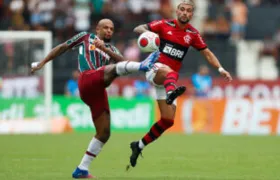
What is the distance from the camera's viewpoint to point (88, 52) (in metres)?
12.0

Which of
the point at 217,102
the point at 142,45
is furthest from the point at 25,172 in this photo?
the point at 217,102

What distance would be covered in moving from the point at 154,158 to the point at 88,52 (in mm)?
4390

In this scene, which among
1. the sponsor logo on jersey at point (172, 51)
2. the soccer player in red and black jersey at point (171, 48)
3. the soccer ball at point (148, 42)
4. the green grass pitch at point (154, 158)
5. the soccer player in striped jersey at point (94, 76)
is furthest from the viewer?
the sponsor logo on jersey at point (172, 51)

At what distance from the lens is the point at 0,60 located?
977 inches

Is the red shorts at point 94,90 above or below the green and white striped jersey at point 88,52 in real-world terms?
below

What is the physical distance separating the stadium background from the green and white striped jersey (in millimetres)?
2989

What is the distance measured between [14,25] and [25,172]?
55.5 ft

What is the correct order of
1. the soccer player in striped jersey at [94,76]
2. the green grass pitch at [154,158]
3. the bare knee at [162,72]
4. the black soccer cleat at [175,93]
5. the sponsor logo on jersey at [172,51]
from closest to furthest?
the black soccer cleat at [175,93] < the bare knee at [162,72] < the soccer player in striped jersey at [94,76] < the green grass pitch at [154,158] < the sponsor logo on jersey at [172,51]

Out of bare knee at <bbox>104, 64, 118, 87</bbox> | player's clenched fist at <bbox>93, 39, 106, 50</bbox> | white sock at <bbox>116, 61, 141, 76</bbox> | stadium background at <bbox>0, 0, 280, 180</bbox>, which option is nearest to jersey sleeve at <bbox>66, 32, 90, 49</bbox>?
player's clenched fist at <bbox>93, 39, 106, 50</bbox>

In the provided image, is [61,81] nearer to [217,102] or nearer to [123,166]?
[217,102]

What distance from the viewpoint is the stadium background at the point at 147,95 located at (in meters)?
17.8

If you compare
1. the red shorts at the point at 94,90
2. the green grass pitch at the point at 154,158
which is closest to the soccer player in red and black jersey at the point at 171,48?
the green grass pitch at the point at 154,158

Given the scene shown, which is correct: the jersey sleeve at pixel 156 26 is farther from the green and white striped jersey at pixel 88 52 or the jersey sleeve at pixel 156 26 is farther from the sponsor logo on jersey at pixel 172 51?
the green and white striped jersey at pixel 88 52

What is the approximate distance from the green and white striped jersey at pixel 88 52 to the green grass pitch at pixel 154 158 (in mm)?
1694
